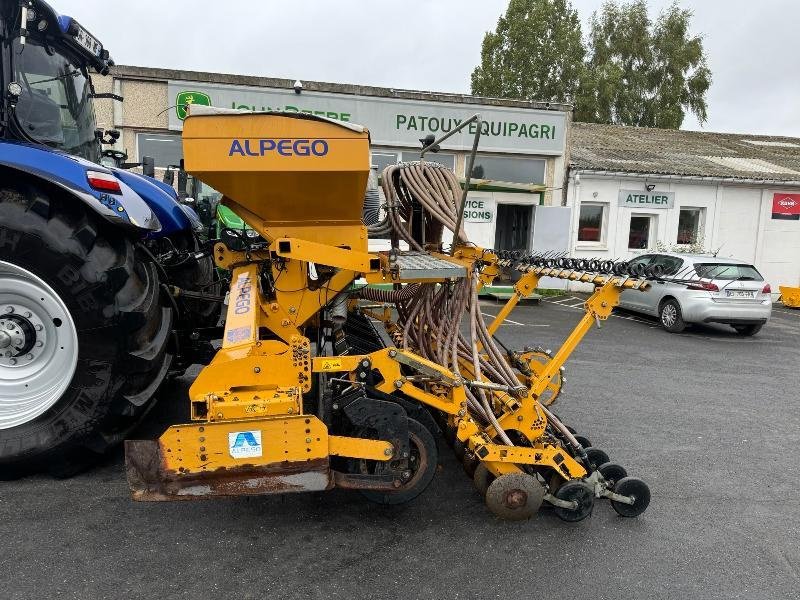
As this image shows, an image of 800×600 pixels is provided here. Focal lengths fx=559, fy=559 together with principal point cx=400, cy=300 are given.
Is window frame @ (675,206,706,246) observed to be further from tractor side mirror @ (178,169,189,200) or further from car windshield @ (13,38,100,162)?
car windshield @ (13,38,100,162)

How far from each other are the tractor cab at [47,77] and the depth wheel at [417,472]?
2.78 meters

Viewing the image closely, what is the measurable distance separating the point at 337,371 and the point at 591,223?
12.8m

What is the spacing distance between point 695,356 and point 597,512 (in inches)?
218

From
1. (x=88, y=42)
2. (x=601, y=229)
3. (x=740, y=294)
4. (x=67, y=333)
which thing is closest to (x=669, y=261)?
(x=740, y=294)

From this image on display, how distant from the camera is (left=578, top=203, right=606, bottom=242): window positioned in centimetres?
1414

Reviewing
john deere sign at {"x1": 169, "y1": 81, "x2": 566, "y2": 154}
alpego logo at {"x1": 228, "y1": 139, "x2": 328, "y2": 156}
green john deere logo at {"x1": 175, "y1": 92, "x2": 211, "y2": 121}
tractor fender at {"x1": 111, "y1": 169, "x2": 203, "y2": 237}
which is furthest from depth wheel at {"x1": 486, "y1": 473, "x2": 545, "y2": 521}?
green john deere logo at {"x1": 175, "y1": 92, "x2": 211, "y2": 121}

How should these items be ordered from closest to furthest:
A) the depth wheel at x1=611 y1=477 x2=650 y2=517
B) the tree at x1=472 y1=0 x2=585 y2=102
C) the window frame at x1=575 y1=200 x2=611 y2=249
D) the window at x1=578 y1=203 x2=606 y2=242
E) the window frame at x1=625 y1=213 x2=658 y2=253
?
the depth wheel at x1=611 y1=477 x2=650 y2=517, the window frame at x1=575 y1=200 x2=611 y2=249, the window at x1=578 y1=203 x2=606 y2=242, the window frame at x1=625 y1=213 x2=658 y2=253, the tree at x1=472 y1=0 x2=585 y2=102

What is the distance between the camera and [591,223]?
14250 millimetres

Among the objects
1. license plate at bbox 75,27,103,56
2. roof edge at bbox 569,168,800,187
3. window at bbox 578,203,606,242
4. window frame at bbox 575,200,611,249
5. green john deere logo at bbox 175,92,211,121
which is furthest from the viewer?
window at bbox 578,203,606,242

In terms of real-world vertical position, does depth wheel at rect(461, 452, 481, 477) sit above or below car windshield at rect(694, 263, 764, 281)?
below

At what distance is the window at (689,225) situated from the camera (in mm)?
14766

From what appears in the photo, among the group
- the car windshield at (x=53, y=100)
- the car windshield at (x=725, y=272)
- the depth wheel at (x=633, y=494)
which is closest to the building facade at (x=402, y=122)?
the car windshield at (x=725, y=272)

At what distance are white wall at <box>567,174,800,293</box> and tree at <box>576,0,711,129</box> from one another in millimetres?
13461

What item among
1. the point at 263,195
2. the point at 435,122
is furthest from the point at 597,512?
the point at 435,122
